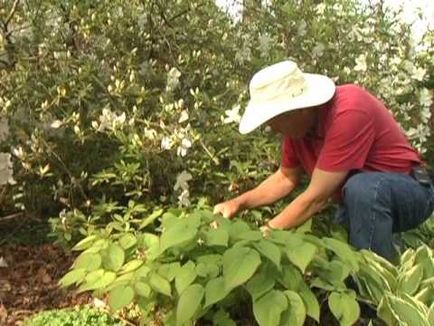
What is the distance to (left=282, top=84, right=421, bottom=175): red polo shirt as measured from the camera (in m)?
3.94

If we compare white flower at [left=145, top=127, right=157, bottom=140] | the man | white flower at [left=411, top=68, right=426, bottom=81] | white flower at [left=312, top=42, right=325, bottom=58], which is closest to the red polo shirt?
the man

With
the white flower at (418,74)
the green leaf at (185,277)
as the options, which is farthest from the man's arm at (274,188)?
the white flower at (418,74)

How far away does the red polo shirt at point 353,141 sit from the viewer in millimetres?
3936

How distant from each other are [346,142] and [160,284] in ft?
3.50

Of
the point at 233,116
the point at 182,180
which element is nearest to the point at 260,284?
the point at 182,180

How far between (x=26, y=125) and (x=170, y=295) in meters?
1.65

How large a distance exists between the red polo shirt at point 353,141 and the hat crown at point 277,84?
0.16 metres

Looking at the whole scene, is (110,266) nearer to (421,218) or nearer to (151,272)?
(151,272)

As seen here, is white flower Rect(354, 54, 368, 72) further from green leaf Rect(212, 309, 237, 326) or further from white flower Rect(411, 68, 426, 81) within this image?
green leaf Rect(212, 309, 237, 326)

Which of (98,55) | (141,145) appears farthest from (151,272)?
(98,55)

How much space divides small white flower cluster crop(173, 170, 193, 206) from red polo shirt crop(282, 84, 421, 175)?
493 mm

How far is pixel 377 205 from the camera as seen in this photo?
4.06m

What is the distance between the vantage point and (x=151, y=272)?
3.49m

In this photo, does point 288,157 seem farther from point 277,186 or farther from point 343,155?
point 343,155
